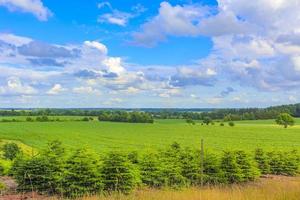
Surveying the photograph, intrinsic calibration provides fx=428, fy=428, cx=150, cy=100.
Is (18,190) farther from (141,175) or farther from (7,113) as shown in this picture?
(7,113)

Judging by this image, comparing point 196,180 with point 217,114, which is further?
point 217,114

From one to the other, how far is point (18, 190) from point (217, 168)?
24.4 feet

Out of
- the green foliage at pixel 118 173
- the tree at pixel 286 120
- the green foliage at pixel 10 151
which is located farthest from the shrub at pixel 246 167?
the tree at pixel 286 120

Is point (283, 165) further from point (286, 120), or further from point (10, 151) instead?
point (286, 120)

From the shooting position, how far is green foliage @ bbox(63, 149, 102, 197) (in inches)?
521

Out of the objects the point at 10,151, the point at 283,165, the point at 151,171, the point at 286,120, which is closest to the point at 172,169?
the point at 151,171

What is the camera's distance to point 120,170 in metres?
13.8

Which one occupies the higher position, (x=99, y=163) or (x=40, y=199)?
(x=99, y=163)

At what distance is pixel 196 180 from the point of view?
622 inches

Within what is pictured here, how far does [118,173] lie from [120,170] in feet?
0.92

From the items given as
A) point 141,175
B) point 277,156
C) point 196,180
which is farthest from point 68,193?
point 277,156

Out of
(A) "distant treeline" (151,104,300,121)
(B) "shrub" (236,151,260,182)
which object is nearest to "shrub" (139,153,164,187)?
(B) "shrub" (236,151,260,182)

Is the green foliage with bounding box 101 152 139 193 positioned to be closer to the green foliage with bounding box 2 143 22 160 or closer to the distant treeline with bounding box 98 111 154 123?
the green foliage with bounding box 2 143 22 160

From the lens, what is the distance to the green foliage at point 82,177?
1323 centimetres
